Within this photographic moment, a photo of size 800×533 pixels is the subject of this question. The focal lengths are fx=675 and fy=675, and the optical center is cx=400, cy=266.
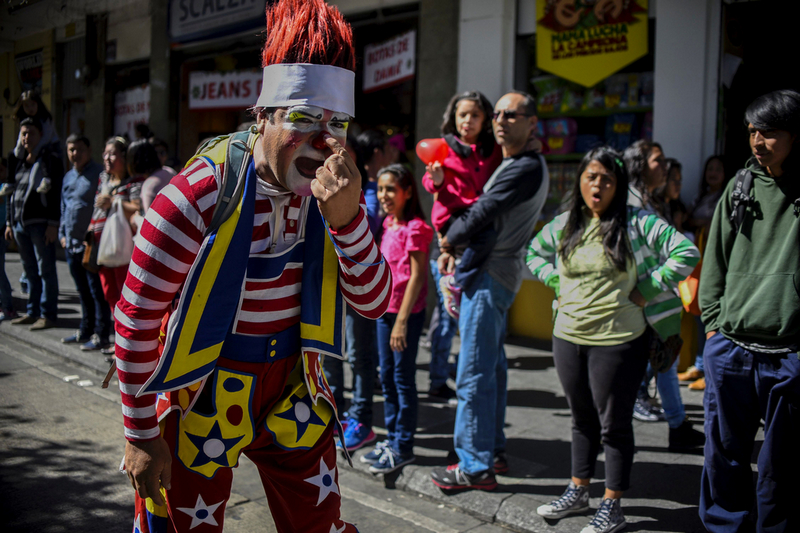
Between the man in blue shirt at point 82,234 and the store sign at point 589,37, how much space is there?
5014 mm

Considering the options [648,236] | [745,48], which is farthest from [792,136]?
[745,48]

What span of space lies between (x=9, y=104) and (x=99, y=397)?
2.49 meters

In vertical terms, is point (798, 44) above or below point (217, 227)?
above

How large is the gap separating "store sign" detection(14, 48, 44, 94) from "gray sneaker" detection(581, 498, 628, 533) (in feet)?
16.9

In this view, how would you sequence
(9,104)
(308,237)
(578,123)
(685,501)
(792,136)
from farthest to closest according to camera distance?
(578,123) < (9,104) < (685,501) < (792,136) < (308,237)

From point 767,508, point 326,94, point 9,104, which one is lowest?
point 767,508

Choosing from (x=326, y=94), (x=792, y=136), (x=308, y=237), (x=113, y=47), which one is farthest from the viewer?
(x=113, y=47)

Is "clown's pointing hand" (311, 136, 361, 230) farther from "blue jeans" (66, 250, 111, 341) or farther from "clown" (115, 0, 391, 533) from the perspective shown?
"blue jeans" (66, 250, 111, 341)

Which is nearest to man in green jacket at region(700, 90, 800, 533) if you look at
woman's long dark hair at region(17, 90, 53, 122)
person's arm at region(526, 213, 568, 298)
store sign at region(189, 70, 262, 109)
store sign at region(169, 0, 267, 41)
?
person's arm at region(526, 213, 568, 298)

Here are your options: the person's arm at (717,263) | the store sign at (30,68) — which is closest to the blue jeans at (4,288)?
the store sign at (30,68)

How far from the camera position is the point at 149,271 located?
1.91 metres

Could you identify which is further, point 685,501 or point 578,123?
point 578,123

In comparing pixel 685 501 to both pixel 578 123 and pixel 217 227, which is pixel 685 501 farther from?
pixel 578 123

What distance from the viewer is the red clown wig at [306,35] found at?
81.3 inches
